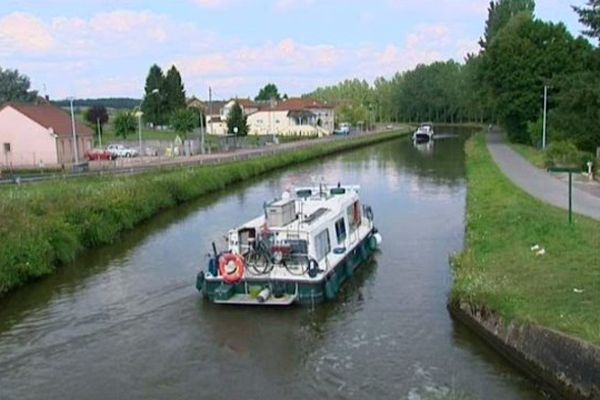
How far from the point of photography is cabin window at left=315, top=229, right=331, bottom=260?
21266mm

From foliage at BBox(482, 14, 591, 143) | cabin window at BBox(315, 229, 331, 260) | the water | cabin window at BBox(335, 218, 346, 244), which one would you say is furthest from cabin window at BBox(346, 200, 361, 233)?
foliage at BBox(482, 14, 591, 143)

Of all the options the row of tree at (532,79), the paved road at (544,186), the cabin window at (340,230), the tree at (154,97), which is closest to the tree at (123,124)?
the tree at (154,97)

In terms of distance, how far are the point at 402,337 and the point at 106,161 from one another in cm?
4534

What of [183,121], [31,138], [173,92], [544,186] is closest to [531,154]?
[544,186]

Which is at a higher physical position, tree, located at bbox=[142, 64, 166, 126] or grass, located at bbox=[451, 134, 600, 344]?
tree, located at bbox=[142, 64, 166, 126]

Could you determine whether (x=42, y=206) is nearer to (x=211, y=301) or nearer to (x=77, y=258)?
(x=77, y=258)

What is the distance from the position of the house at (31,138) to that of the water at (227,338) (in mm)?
30736

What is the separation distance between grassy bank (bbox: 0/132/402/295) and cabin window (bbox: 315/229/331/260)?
31.3ft

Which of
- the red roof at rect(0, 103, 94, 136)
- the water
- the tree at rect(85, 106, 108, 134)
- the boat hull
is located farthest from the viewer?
the tree at rect(85, 106, 108, 134)

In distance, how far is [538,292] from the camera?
16.9 meters

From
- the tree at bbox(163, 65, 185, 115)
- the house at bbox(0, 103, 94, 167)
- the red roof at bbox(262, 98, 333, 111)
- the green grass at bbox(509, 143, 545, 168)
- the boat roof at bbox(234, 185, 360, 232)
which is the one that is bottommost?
the green grass at bbox(509, 143, 545, 168)

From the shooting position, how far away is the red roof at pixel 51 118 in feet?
185

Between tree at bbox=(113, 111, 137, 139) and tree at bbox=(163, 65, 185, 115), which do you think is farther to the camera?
tree at bbox=(163, 65, 185, 115)

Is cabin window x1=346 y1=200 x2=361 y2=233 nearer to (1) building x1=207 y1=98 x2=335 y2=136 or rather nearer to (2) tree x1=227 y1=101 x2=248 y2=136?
(2) tree x1=227 y1=101 x2=248 y2=136
